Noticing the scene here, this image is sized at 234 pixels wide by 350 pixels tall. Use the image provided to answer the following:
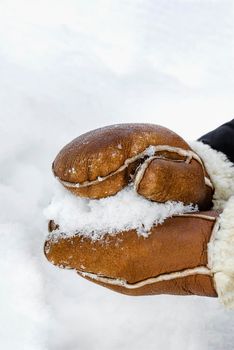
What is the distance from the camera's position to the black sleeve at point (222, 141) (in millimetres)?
904

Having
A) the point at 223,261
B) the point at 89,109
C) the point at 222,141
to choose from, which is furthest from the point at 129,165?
the point at 89,109

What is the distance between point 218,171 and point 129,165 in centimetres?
19

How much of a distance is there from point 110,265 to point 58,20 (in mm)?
1527

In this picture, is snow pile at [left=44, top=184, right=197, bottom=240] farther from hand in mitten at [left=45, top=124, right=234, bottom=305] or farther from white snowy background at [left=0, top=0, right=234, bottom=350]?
white snowy background at [left=0, top=0, right=234, bottom=350]

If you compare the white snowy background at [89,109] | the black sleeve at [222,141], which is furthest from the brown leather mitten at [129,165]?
the white snowy background at [89,109]

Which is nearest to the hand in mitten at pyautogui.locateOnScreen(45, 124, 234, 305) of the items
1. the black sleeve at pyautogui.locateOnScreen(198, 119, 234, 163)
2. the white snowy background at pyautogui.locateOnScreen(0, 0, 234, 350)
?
the black sleeve at pyautogui.locateOnScreen(198, 119, 234, 163)

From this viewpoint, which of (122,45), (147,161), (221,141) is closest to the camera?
(147,161)

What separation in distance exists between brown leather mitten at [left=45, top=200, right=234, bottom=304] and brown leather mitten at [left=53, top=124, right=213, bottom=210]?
0.05 meters

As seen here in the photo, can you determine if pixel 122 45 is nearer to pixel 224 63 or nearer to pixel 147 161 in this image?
pixel 224 63

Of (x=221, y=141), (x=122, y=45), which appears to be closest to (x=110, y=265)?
(x=221, y=141)

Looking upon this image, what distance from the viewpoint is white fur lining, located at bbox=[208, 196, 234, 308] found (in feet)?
2.21

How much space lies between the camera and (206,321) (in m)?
1.10

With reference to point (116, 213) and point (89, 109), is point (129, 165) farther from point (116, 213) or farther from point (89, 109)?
point (89, 109)

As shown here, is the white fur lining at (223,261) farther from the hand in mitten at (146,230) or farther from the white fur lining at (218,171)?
the white fur lining at (218,171)
